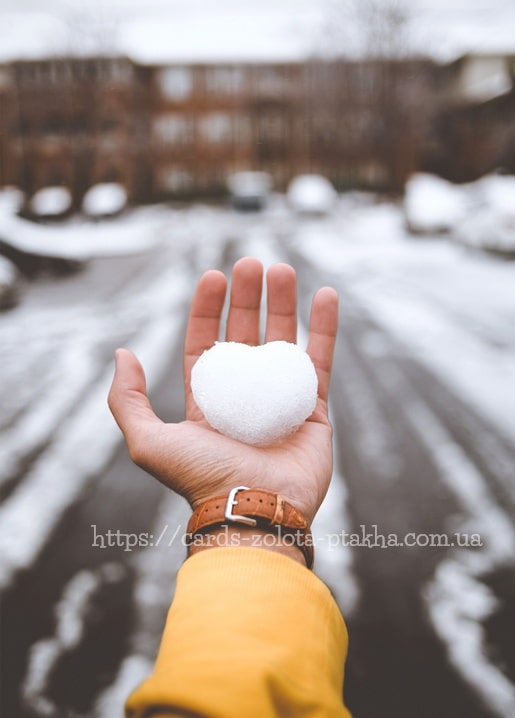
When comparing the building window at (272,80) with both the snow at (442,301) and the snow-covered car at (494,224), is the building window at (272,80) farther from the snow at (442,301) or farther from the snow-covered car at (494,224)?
the snow-covered car at (494,224)

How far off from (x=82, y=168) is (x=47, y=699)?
68.4ft

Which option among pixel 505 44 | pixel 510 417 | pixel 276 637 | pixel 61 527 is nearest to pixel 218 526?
pixel 276 637

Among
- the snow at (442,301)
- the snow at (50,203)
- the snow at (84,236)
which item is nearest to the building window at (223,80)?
the snow at (84,236)

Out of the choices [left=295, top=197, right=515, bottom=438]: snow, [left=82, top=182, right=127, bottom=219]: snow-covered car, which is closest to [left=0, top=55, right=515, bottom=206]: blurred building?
[left=82, top=182, right=127, bottom=219]: snow-covered car

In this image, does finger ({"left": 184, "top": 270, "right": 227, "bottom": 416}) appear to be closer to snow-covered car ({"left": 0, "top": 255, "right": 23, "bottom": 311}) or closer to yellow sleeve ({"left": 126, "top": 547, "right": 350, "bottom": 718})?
yellow sleeve ({"left": 126, "top": 547, "right": 350, "bottom": 718})

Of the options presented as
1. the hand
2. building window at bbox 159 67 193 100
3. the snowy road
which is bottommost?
building window at bbox 159 67 193 100

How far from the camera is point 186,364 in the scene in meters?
2.07

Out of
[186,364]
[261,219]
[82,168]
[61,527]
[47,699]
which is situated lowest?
[261,219]

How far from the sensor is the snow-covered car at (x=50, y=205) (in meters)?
19.8

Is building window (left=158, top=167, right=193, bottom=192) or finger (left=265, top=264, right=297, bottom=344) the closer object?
finger (left=265, top=264, right=297, bottom=344)

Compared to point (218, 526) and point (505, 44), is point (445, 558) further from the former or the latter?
point (505, 44)

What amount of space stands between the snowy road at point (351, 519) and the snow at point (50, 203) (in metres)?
14.5

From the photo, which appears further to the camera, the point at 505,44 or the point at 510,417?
the point at 505,44

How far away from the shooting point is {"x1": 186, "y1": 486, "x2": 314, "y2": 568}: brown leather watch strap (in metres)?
1.27
